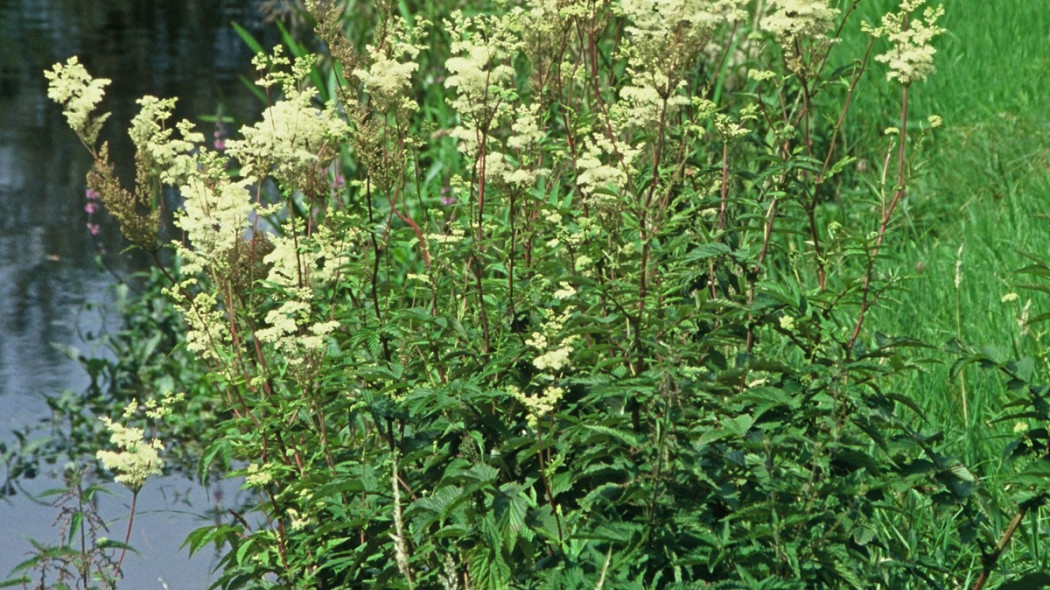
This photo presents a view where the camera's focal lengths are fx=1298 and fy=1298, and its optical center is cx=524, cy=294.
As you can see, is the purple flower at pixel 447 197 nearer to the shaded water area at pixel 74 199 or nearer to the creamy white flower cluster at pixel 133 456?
the shaded water area at pixel 74 199

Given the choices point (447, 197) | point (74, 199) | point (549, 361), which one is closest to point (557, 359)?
point (549, 361)

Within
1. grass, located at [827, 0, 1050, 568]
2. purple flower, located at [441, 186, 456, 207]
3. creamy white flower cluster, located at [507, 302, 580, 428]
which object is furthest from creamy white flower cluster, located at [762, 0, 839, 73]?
purple flower, located at [441, 186, 456, 207]

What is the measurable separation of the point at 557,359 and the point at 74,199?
6.17m

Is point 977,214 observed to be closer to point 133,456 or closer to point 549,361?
point 549,361

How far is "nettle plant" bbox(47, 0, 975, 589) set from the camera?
254 cm

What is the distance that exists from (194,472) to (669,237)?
9.46 ft

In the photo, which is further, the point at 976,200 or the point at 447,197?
the point at 447,197

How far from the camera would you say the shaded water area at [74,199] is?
186 inches

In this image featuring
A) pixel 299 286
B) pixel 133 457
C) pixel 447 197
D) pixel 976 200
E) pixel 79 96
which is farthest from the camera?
pixel 447 197

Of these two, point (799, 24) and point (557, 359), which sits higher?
point (799, 24)

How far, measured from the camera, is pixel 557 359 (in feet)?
7.91

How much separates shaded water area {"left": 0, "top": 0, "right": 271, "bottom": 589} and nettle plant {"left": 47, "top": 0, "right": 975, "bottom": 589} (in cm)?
98

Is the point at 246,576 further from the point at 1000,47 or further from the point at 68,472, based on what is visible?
the point at 1000,47

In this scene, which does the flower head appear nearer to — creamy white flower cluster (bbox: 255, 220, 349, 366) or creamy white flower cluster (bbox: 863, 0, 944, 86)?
creamy white flower cluster (bbox: 255, 220, 349, 366)
